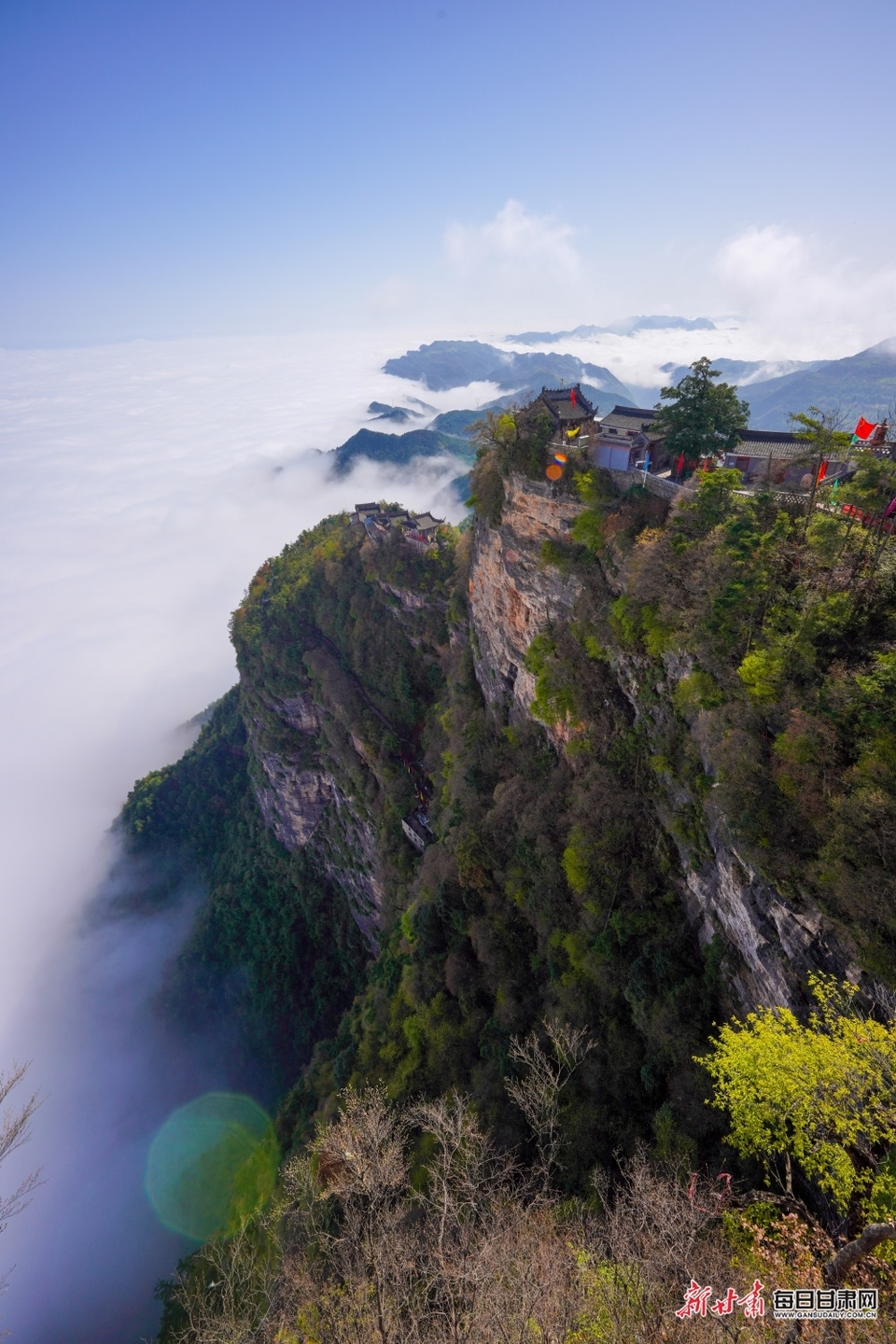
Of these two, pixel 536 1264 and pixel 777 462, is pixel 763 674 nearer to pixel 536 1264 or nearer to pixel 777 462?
pixel 777 462

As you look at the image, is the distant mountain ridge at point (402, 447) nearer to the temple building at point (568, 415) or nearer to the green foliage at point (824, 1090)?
the temple building at point (568, 415)

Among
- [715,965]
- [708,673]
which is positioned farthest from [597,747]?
[715,965]

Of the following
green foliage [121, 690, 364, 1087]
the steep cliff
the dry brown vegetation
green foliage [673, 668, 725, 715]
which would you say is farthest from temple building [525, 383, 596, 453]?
green foliage [121, 690, 364, 1087]

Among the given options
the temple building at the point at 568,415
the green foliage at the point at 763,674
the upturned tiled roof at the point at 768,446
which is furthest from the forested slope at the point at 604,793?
the upturned tiled roof at the point at 768,446

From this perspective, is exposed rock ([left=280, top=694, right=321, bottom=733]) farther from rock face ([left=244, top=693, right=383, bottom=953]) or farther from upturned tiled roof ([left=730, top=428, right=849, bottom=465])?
upturned tiled roof ([left=730, top=428, right=849, bottom=465])

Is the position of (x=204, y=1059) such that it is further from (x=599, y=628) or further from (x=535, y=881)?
(x=599, y=628)
